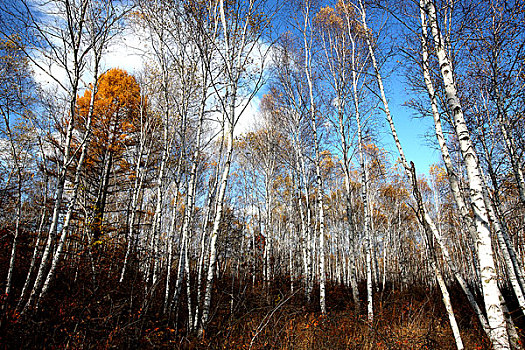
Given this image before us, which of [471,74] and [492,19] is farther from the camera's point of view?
[471,74]

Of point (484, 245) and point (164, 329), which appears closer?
point (484, 245)

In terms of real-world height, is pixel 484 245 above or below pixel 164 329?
above

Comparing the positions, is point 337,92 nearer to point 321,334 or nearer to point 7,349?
point 321,334

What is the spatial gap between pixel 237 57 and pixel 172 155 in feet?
18.6

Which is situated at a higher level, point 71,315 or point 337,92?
point 337,92

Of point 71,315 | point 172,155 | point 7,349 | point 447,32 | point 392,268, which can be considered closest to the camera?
point 7,349

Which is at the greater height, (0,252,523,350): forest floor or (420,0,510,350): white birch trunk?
(420,0,510,350): white birch trunk

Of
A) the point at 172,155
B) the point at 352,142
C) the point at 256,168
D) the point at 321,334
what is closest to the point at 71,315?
the point at 321,334

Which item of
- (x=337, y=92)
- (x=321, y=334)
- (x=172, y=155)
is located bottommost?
(x=321, y=334)

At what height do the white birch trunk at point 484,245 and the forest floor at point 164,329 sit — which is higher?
the white birch trunk at point 484,245

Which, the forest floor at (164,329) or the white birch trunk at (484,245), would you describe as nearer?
the white birch trunk at (484,245)

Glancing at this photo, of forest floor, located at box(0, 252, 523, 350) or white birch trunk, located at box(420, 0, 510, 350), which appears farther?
forest floor, located at box(0, 252, 523, 350)

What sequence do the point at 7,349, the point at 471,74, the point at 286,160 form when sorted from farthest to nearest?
the point at 286,160 → the point at 471,74 → the point at 7,349

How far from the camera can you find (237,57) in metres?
5.80
